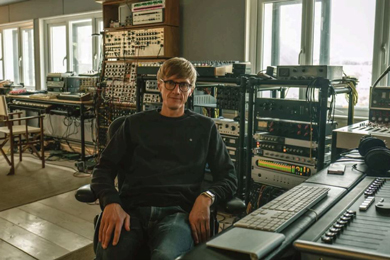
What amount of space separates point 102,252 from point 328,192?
0.87 m

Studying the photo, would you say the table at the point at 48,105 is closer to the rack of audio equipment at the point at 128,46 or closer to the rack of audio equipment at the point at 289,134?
the rack of audio equipment at the point at 128,46

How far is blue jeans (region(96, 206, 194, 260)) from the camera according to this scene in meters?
1.52

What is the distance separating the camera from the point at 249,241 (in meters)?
0.97

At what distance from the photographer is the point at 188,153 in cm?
186

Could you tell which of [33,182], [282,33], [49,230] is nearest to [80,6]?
[33,182]

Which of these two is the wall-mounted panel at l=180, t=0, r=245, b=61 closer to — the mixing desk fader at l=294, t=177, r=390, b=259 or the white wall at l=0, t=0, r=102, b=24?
the white wall at l=0, t=0, r=102, b=24

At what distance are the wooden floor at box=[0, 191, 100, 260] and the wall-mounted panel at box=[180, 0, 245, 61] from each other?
6.77 feet

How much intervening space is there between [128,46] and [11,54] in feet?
13.1

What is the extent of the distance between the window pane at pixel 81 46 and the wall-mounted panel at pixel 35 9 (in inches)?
14.1

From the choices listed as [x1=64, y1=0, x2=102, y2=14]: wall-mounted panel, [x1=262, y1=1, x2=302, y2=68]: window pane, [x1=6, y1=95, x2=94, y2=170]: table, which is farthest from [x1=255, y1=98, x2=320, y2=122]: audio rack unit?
[x1=64, y1=0, x2=102, y2=14]: wall-mounted panel

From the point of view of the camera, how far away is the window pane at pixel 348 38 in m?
3.57

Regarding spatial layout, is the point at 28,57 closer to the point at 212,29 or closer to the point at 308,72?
the point at 212,29

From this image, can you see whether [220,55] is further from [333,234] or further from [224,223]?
[333,234]

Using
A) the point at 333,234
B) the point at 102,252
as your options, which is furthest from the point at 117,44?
the point at 333,234
